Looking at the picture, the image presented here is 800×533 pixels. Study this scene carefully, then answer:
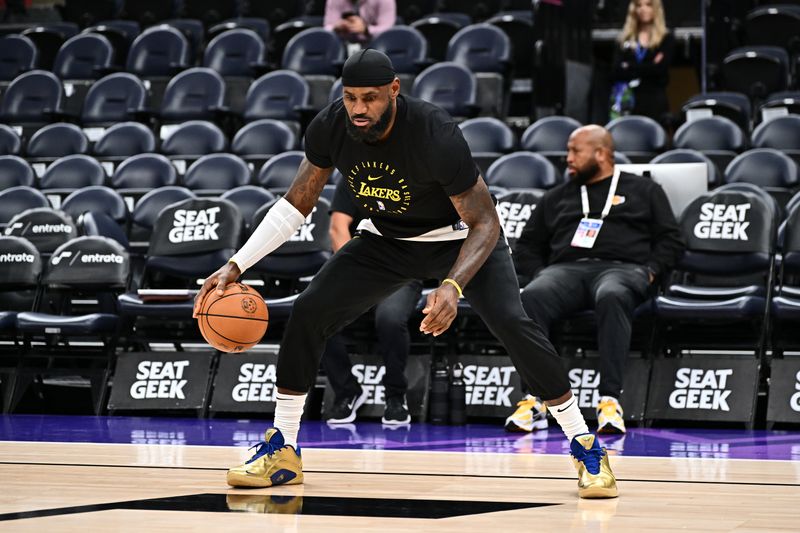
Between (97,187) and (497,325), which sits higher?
(497,325)

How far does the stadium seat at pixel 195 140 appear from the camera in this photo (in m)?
10.5

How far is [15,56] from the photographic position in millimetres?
13516

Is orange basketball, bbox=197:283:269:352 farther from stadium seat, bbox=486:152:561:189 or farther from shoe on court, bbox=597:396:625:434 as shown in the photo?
stadium seat, bbox=486:152:561:189

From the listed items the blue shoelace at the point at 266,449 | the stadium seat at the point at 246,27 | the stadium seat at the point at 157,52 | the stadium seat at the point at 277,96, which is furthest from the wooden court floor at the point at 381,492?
the stadium seat at the point at 246,27

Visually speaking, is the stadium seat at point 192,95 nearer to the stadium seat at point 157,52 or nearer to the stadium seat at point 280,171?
the stadium seat at point 157,52

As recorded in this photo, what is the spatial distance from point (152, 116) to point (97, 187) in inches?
90.1

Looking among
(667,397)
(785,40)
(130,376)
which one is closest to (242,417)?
(130,376)

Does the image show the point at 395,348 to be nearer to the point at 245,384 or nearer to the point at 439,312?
the point at 245,384

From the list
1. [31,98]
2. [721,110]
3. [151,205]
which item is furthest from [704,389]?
[31,98]

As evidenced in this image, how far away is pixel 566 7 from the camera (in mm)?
10688

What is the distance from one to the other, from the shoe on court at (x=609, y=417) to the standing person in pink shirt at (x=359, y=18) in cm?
651

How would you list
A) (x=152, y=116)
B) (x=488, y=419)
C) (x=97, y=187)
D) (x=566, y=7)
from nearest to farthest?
(x=488, y=419)
(x=97, y=187)
(x=566, y=7)
(x=152, y=116)

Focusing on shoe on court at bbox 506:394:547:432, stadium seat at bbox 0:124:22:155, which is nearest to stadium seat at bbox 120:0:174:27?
stadium seat at bbox 0:124:22:155

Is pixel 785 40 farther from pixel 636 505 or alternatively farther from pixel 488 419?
pixel 636 505
